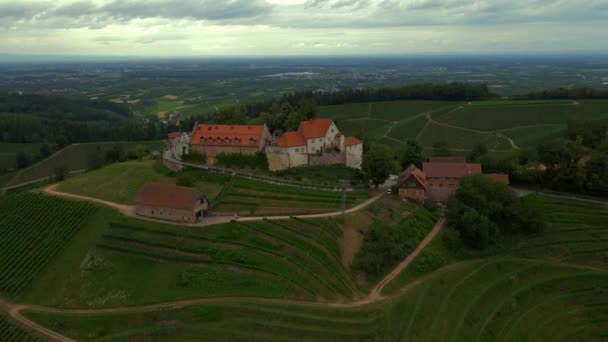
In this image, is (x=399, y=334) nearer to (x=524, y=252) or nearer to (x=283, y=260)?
(x=283, y=260)

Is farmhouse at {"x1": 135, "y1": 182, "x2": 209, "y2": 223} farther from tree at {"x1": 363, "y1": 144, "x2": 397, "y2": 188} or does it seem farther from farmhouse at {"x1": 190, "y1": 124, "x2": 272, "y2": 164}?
tree at {"x1": 363, "y1": 144, "x2": 397, "y2": 188}

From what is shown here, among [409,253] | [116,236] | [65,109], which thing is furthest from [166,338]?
[65,109]

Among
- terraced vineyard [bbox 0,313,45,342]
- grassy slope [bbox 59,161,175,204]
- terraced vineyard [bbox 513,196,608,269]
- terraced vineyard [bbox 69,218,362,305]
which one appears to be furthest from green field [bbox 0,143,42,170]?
terraced vineyard [bbox 513,196,608,269]

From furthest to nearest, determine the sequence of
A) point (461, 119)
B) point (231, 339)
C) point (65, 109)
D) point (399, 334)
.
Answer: point (65, 109) → point (461, 119) → point (399, 334) → point (231, 339)

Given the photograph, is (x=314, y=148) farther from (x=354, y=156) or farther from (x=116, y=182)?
(x=116, y=182)

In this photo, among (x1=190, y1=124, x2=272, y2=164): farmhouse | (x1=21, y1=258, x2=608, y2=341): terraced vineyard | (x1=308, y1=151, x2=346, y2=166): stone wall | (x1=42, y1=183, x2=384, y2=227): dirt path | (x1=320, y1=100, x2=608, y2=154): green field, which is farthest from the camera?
(x1=320, y1=100, x2=608, y2=154): green field

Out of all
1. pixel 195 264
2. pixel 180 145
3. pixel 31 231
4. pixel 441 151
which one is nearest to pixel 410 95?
pixel 441 151
